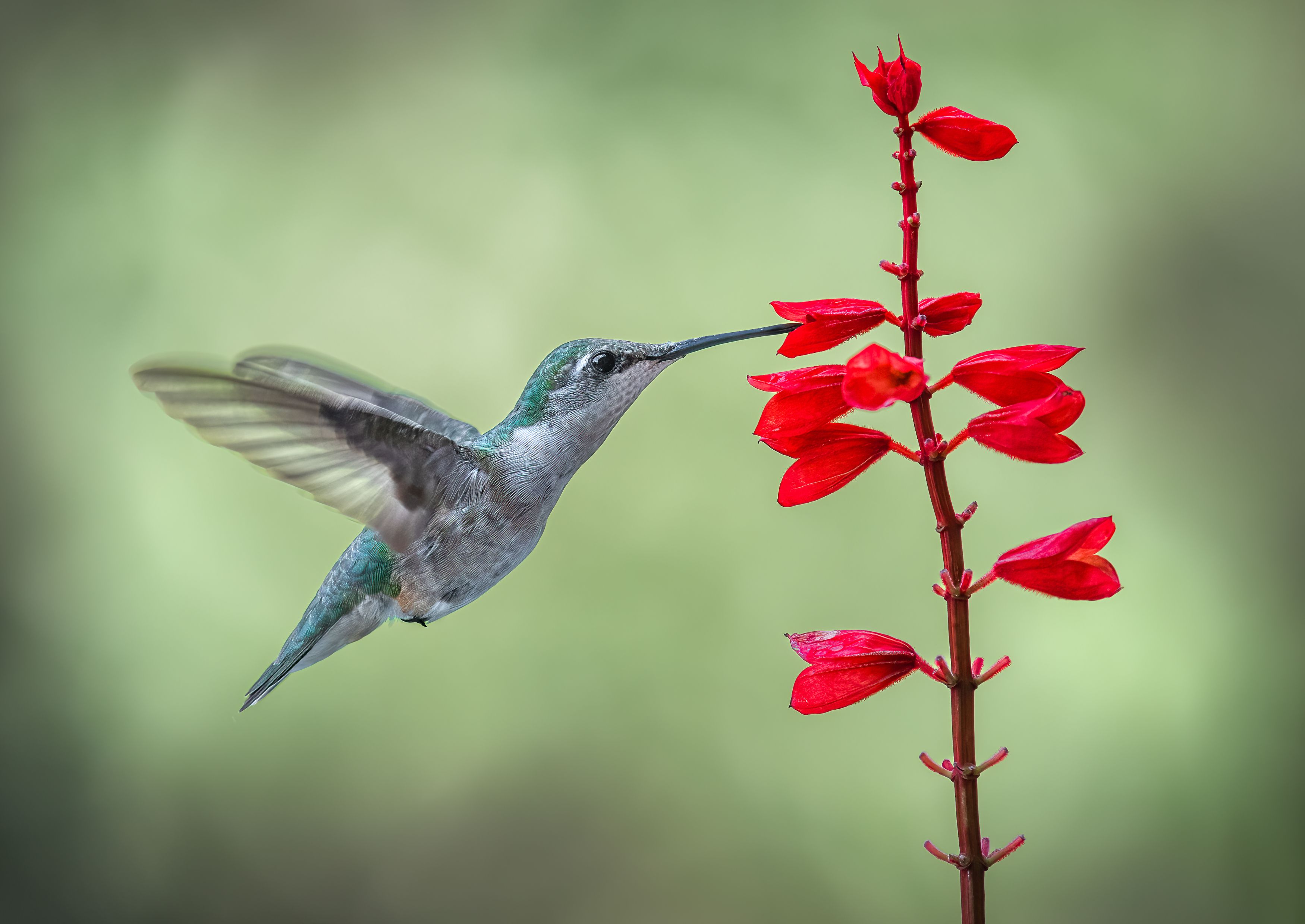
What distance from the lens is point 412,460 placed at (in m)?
1.26

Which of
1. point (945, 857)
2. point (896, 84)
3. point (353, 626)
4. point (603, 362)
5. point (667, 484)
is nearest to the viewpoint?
point (945, 857)

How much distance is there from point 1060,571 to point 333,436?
2.61 ft

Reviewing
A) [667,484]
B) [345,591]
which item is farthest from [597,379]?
[667,484]

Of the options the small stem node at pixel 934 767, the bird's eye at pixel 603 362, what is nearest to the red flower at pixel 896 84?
the small stem node at pixel 934 767

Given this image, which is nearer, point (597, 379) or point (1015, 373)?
point (1015, 373)

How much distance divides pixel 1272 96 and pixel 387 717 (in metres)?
2.48

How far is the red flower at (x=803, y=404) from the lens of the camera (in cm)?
77

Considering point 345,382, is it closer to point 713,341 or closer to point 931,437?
point 713,341

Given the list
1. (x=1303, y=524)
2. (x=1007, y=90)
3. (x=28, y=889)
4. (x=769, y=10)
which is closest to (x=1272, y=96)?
(x=1007, y=90)

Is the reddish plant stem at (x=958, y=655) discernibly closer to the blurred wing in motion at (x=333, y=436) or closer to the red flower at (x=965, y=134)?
the red flower at (x=965, y=134)

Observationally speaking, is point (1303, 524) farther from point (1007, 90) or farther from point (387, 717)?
point (387, 717)

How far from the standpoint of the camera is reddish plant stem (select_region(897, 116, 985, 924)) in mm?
640

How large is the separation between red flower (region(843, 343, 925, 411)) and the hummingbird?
387mm

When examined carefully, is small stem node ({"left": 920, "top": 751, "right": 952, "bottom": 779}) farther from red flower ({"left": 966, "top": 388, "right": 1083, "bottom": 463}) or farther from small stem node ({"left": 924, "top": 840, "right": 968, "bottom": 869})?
red flower ({"left": 966, "top": 388, "right": 1083, "bottom": 463})
